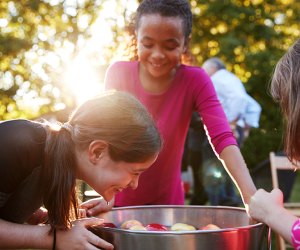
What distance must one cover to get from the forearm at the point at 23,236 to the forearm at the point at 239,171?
0.61 meters

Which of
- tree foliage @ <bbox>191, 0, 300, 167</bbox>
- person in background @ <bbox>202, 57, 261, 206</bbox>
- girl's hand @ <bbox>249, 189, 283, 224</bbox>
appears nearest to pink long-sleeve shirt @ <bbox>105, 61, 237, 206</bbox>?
girl's hand @ <bbox>249, 189, 283, 224</bbox>

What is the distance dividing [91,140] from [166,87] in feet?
2.07

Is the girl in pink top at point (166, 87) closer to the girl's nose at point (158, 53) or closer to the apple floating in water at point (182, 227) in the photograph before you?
the girl's nose at point (158, 53)

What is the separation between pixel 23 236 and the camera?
1367 mm

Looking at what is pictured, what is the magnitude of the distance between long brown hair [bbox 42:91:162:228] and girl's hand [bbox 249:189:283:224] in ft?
1.00

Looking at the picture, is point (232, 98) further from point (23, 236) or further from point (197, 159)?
point (23, 236)

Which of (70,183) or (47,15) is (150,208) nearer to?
(70,183)

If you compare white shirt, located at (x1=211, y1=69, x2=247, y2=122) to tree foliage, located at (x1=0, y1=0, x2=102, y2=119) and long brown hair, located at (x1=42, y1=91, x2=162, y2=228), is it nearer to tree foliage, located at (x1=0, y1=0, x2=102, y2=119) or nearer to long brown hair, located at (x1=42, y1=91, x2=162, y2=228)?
long brown hair, located at (x1=42, y1=91, x2=162, y2=228)

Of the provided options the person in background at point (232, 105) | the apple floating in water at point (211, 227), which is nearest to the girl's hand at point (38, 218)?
the apple floating in water at point (211, 227)

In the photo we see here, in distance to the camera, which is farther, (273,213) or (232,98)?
(232,98)

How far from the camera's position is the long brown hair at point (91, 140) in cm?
141

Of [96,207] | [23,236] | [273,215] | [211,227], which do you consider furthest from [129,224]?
[273,215]

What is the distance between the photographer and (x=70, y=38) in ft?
39.0

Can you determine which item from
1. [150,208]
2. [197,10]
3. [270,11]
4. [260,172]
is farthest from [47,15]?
[150,208]
